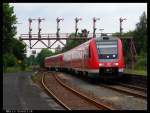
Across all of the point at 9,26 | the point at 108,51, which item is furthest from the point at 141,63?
the point at 108,51

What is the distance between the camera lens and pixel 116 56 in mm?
28156

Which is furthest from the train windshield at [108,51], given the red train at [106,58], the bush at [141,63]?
the bush at [141,63]

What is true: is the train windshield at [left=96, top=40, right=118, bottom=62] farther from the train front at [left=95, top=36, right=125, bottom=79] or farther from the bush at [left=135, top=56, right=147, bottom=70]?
the bush at [left=135, top=56, right=147, bottom=70]

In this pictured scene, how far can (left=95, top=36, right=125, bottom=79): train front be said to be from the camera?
27906mm

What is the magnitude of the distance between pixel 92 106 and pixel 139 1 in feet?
25.0

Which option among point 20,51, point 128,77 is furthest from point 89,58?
point 20,51

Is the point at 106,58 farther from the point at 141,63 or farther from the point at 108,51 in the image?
the point at 141,63

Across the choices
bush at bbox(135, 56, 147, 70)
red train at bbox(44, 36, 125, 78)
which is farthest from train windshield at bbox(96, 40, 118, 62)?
bush at bbox(135, 56, 147, 70)

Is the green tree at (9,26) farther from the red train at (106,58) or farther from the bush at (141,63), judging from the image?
the red train at (106,58)

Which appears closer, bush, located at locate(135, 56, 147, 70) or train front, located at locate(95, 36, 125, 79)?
train front, located at locate(95, 36, 125, 79)

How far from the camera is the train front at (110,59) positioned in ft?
91.6

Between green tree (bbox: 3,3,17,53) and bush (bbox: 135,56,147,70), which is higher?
green tree (bbox: 3,3,17,53)

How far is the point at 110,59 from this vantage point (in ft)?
91.9

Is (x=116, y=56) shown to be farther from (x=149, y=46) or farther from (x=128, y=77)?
(x=149, y=46)
